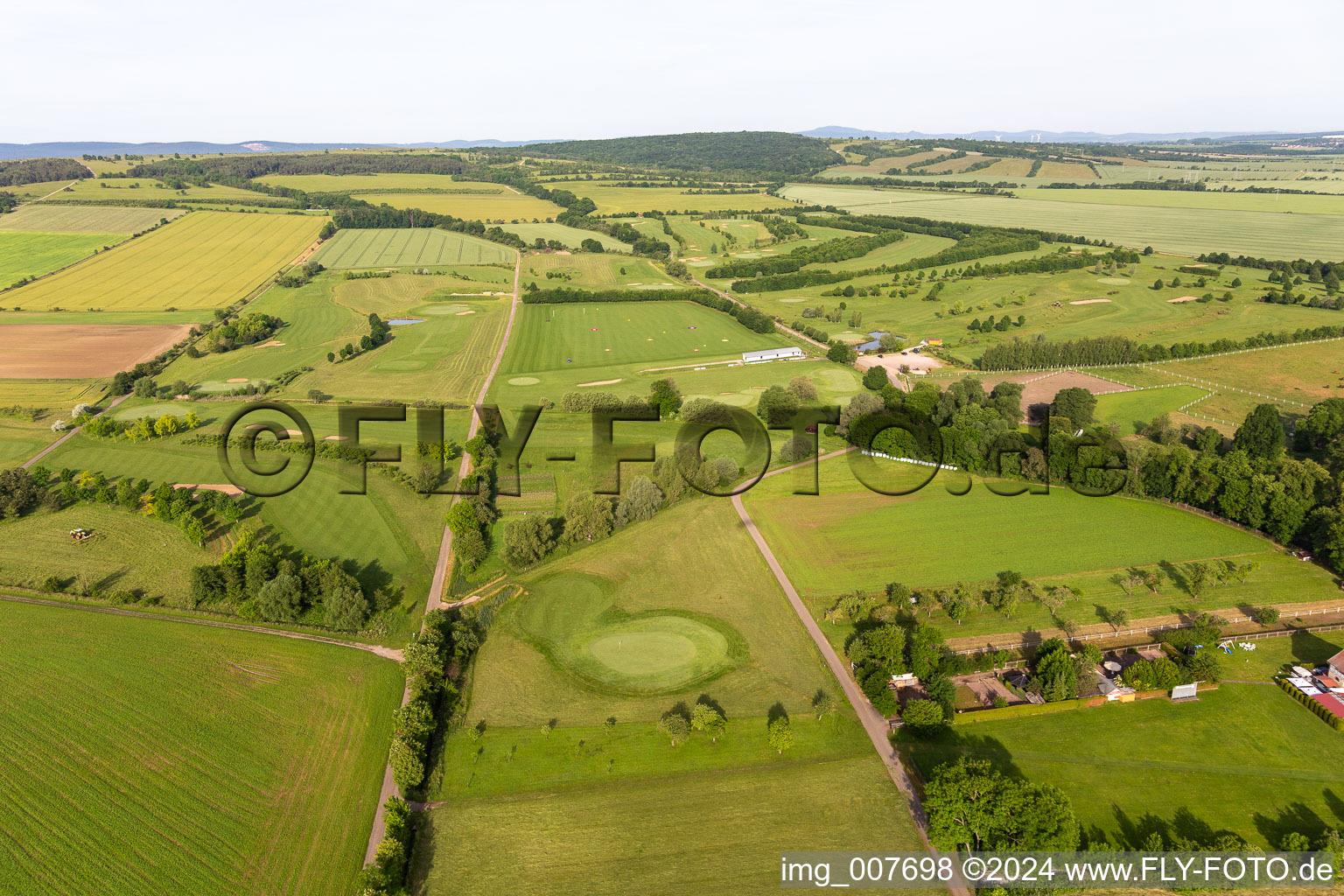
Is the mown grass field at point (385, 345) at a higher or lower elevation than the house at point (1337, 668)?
higher

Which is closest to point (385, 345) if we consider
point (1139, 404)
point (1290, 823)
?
point (1139, 404)

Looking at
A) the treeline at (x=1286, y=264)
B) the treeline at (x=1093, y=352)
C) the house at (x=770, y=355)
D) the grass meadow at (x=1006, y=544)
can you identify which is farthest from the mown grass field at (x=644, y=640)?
the treeline at (x=1286, y=264)

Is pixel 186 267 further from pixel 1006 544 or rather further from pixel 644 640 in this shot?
pixel 1006 544

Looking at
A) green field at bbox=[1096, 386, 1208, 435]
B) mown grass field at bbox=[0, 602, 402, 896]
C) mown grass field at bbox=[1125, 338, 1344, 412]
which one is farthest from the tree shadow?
mown grass field at bbox=[1125, 338, 1344, 412]

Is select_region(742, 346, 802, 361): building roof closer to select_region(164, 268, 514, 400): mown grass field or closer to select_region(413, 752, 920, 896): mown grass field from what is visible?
select_region(164, 268, 514, 400): mown grass field

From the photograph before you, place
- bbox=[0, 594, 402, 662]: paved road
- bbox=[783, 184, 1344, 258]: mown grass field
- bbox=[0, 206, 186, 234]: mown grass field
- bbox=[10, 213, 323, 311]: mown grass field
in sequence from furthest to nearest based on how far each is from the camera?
bbox=[0, 206, 186, 234]: mown grass field
bbox=[783, 184, 1344, 258]: mown grass field
bbox=[10, 213, 323, 311]: mown grass field
bbox=[0, 594, 402, 662]: paved road

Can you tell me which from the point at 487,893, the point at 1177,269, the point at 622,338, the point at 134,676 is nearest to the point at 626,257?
the point at 622,338

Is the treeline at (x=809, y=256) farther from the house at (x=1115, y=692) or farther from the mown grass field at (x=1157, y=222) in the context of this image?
the house at (x=1115, y=692)
